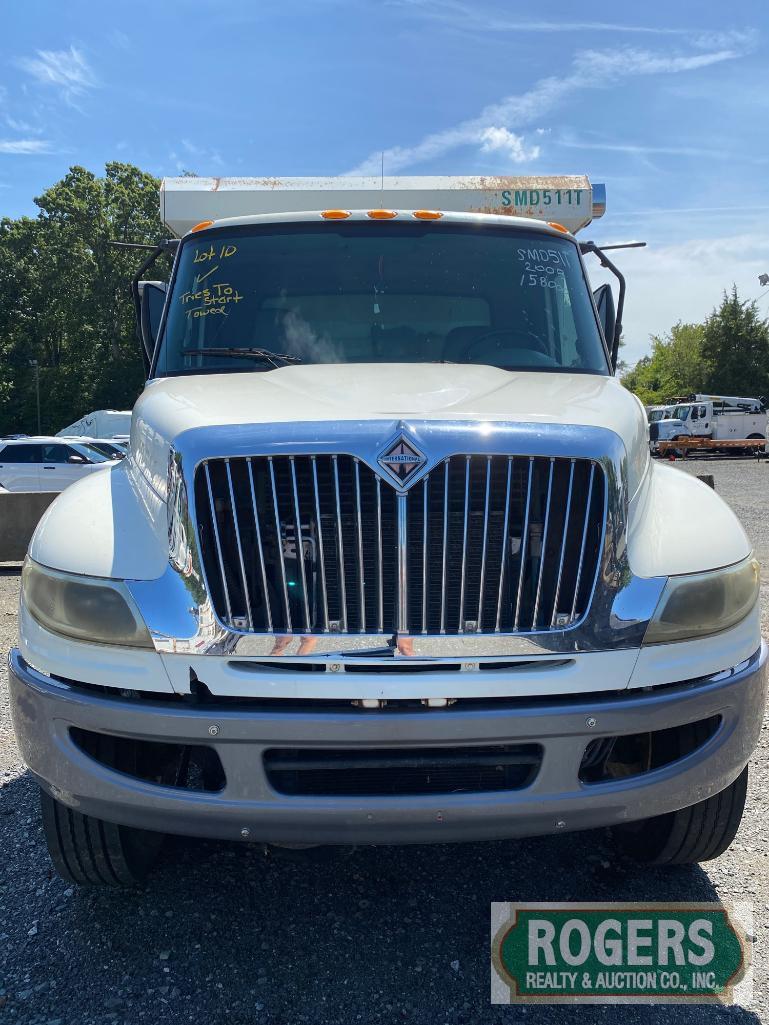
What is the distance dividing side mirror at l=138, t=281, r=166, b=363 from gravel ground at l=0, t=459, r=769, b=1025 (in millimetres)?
2286

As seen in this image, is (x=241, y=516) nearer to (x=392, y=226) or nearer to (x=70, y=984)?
(x=70, y=984)

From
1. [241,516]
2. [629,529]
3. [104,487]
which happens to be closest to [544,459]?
[629,529]

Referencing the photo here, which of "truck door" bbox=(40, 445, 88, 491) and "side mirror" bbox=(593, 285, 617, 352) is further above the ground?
"side mirror" bbox=(593, 285, 617, 352)

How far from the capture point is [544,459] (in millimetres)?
2375

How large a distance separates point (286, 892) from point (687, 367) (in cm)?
6618

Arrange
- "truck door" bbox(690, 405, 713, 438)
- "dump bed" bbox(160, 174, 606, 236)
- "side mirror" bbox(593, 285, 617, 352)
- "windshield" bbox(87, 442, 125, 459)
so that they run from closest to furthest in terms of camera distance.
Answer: "side mirror" bbox(593, 285, 617, 352)
"dump bed" bbox(160, 174, 606, 236)
"windshield" bbox(87, 442, 125, 459)
"truck door" bbox(690, 405, 713, 438)

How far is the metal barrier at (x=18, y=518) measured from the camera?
937cm

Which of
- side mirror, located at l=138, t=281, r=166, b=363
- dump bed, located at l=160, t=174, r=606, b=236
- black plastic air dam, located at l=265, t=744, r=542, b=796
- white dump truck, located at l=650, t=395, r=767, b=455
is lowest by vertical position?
white dump truck, located at l=650, t=395, r=767, b=455

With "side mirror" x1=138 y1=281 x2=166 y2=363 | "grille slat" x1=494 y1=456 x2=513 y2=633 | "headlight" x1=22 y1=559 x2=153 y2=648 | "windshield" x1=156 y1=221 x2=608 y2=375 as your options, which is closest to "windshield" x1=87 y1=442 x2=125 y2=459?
"side mirror" x1=138 y1=281 x2=166 y2=363

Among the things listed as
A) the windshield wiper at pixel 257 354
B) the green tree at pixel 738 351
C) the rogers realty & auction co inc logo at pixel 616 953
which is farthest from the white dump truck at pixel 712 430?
the rogers realty & auction co inc logo at pixel 616 953

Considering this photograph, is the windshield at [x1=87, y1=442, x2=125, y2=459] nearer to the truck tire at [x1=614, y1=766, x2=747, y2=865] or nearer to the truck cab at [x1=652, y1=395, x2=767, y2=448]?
the truck tire at [x1=614, y1=766, x2=747, y2=865]

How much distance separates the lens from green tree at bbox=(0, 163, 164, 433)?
162 ft

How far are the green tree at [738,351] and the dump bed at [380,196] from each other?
5036 centimetres

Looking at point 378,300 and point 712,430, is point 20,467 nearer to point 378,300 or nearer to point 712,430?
point 378,300
